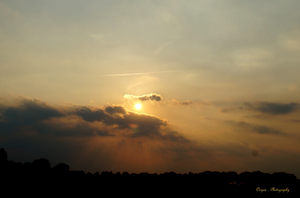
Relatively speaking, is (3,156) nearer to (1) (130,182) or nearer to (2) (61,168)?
(2) (61,168)

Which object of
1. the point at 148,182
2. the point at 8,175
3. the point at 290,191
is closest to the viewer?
the point at 290,191

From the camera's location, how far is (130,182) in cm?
6191

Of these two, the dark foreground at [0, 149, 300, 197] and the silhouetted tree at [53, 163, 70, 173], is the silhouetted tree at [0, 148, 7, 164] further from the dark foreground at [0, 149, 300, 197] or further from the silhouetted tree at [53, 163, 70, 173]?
the silhouetted tree at [53, 163, 70, 173]

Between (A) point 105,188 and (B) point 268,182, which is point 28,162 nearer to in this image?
(A) point 105,188

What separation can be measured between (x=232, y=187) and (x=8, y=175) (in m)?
52.4

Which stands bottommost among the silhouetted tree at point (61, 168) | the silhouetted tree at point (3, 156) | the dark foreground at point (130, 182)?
the dark foreground at point (130, 182)

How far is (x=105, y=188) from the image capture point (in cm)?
6084

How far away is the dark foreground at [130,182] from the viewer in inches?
2173

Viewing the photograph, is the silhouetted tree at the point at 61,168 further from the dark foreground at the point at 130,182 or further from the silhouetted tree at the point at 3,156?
the silhouetted tree at the point at 3,156

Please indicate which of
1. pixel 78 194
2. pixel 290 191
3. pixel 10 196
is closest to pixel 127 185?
pixel 78 194

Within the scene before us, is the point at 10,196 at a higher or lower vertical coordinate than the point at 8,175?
lower

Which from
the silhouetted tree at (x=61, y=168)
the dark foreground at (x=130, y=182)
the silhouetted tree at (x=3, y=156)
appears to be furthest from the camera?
the silhouetted tree at (x=61, y=168)

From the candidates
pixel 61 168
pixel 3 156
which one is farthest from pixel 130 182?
pixel 3 156

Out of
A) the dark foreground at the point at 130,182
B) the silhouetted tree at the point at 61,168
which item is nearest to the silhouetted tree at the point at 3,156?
the dark foreground at the point at 130,182
